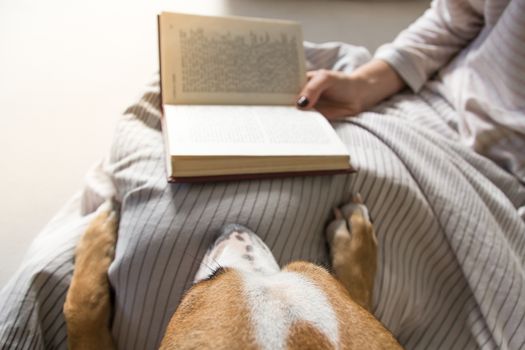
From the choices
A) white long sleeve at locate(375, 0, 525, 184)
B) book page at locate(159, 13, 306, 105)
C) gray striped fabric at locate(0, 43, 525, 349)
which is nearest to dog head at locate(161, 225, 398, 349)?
gray striped fabric at locate(0, 43, 525, 349)

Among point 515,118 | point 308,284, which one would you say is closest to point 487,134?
point 515,118

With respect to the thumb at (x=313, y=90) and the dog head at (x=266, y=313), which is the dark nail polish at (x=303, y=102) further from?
the dog head at (x=266, y=313)

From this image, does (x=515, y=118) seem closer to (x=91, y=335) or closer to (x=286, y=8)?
(x=91, y=335)

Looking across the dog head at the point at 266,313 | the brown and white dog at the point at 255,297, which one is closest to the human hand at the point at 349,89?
the brown and white dog at the point at 255,297

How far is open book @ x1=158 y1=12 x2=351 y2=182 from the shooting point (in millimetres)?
808

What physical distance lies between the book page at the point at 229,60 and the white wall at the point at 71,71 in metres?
0.21

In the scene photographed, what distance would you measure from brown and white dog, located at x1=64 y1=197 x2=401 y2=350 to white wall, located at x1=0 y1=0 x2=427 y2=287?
44 centimetres

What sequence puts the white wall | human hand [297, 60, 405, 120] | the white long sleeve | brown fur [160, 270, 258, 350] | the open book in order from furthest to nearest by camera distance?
the white wall → human hand [297, 60, 405, 120] → the white long sleeve → the open book → brown fur [160, 270, 258, 350]

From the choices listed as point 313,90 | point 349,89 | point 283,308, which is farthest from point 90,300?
Result: point 349,89

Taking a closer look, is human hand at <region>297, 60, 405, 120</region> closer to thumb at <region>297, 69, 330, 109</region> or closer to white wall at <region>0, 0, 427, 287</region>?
thumb at <region>297, 69, 330, 109</region>

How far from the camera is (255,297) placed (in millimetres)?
571

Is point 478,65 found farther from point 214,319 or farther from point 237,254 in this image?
point 214,319

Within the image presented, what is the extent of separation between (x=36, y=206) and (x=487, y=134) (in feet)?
3.58

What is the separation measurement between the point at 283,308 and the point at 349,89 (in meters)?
0.69
